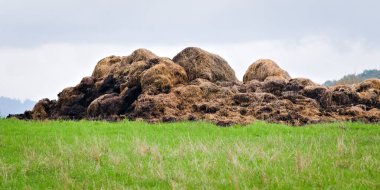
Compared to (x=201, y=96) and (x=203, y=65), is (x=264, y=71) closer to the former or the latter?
(x=203, y=65)

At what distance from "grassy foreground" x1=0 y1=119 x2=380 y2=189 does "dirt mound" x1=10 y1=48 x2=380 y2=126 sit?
6.14 metres

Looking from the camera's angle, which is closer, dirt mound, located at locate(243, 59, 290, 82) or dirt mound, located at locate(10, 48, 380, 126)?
dirt mound, located at locate(10, 48, 380, 126)

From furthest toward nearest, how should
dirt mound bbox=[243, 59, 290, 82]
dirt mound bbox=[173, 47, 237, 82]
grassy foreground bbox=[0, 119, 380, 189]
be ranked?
dirt mound bbox=[243, 59, 290, 82]
dirt mound bbox=[173, 47, 237, 82]
grassy foreground bbox=[0, 119, 380, 189]

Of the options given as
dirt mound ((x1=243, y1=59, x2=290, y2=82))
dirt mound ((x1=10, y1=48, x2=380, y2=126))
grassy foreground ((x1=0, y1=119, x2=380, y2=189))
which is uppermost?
dirt mound ((x1=243, y1=59, x2=290, y2=82))

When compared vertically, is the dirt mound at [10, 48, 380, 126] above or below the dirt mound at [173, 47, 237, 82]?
below

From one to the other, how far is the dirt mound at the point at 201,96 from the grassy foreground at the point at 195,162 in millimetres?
6141

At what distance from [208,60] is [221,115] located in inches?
324

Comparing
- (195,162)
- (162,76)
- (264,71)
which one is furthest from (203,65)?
(195,162)

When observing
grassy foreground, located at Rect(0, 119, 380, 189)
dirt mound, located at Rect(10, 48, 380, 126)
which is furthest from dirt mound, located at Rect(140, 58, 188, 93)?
grassy foreground, located at Rect(0, 119, 380, 189)

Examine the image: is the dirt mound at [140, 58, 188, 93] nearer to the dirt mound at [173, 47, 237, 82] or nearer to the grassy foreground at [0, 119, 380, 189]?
the dirt mound at [173, 47, 237, 82]

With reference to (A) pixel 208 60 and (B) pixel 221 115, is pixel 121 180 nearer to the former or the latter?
(B) pixel 221 115

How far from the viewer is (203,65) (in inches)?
1490

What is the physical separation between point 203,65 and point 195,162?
2255 cm

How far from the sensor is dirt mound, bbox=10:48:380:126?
31578 mm
